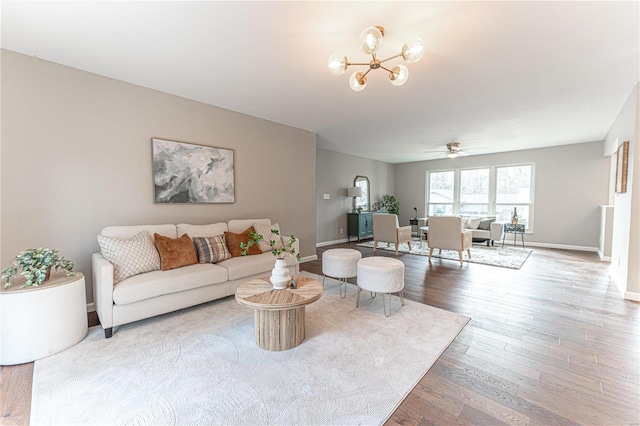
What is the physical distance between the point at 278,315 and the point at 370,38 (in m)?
2.18

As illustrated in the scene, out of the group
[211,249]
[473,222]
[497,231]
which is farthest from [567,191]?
[211,249]

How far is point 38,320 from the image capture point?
1996 mm

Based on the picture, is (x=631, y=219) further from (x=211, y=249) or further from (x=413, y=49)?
(x=211, y=249)

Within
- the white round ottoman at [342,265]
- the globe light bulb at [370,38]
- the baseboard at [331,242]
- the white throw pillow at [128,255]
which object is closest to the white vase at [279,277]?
the white round ottoman at [342,265]

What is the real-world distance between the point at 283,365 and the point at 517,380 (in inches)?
62.8

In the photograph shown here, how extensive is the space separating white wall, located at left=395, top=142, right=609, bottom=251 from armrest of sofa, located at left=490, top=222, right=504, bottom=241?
1076 mm

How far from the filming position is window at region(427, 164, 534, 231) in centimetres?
694

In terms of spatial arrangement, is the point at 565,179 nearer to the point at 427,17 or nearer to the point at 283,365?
the point at 427,17

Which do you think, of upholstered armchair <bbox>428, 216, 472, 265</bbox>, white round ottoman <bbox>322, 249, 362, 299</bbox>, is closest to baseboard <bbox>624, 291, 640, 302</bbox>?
upholstered armchair <bbox>428, 216, 472, 265</bbox>

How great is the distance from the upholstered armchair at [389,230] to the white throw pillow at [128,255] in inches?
182

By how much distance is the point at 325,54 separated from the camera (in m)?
2.44

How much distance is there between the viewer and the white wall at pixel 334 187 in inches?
267

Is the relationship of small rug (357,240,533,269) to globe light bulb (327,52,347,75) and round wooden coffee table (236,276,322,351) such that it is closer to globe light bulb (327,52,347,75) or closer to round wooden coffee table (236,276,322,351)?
round wooden coffee table (236,276,322,351)

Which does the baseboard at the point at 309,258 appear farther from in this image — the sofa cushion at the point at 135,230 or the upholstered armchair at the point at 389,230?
the sofa cushion at the point at 135,230
